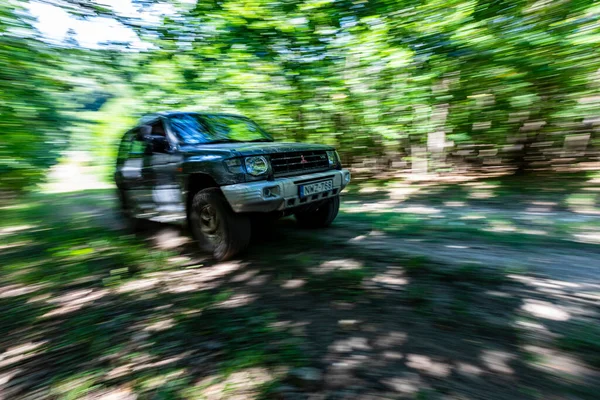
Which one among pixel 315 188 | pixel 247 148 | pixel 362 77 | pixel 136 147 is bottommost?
pixel 315 188

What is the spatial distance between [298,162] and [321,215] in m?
1.27

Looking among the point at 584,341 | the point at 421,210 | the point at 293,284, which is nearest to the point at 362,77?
the point at 421,210

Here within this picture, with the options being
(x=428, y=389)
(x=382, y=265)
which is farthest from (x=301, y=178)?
(x=428, y=389)

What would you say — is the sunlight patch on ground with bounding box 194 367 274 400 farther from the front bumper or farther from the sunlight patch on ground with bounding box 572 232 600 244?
the sunlight patch on ground with bounding box 572 232 600 244

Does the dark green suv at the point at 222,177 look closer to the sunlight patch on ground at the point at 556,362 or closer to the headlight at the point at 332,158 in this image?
the headlight at the point at 332,158

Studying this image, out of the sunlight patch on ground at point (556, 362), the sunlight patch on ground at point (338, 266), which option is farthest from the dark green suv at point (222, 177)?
the sunlight patch on ground at point (556, 362)

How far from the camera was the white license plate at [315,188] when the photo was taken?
380 cm

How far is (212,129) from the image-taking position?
454cm

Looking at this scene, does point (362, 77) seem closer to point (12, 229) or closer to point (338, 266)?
point (338, 266)

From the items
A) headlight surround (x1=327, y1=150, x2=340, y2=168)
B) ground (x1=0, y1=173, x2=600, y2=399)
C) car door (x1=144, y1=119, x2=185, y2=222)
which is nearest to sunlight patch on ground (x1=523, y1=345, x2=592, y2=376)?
ground (x1=0, y1=173, x2=600, y2=399)

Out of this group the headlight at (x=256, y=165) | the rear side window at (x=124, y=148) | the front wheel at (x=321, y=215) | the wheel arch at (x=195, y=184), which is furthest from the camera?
the rear side window at (x=124, y=148)

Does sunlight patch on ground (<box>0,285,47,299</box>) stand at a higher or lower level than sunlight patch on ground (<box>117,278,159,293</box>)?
higher

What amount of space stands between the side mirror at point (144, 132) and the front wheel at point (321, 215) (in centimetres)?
236

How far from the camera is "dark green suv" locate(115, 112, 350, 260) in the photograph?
3.57 meters
